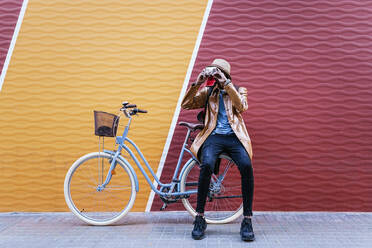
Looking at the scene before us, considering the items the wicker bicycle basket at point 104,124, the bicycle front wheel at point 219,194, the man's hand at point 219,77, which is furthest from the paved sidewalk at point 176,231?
the man's hand at point 219,77

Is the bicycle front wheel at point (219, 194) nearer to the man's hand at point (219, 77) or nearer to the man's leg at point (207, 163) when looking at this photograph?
the man's leg at point (207, 163)

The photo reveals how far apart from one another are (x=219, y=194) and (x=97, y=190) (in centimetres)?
147

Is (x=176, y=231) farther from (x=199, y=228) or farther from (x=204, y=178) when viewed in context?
(x=204, y=178)

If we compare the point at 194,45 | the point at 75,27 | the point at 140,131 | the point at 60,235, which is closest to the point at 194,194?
the point at 140,131

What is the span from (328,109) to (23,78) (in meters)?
4.12

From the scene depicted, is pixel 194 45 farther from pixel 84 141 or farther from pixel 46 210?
pixel 46 210

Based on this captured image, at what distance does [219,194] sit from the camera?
179 inches

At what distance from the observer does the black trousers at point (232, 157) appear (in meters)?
4.05

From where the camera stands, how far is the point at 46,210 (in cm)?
507

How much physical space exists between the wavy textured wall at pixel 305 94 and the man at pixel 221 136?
0.84m

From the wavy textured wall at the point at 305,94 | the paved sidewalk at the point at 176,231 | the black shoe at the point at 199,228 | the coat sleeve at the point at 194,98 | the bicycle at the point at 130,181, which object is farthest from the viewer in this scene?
the wavy textured wall at the point at 305,94

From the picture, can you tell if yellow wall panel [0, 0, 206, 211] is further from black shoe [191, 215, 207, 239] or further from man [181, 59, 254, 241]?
black shoe [191, 215, 207, 239]

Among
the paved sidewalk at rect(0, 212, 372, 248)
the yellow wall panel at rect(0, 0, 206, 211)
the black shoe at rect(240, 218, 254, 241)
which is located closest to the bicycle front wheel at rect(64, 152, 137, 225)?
the paved sidewalk at rect(0, 212, 372, 248)

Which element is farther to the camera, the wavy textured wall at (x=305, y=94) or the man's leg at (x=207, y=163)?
the wavy textured wall at (x=305, y=94)
